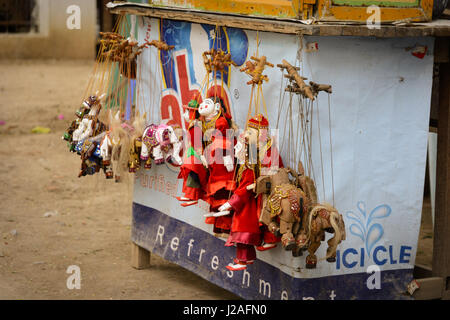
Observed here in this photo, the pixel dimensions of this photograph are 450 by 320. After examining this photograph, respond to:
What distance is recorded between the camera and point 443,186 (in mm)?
4938

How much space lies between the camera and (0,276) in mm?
5949

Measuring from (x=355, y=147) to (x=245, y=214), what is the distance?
0.78 metres

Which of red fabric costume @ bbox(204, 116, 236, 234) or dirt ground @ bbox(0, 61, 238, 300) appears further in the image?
dirt ground @ bbox(0, 61, 238, 300)

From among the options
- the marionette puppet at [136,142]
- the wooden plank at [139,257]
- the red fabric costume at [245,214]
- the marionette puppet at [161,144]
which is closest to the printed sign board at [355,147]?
the red fabric costume at [245,214]

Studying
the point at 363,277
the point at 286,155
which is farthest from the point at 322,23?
the point at 363,277

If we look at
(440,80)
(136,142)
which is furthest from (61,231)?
(440,80)

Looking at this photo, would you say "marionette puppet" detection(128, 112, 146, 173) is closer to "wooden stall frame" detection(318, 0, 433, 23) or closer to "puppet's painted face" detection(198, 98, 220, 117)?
"puppet's painted face" detection(198, 98, 220, 117)

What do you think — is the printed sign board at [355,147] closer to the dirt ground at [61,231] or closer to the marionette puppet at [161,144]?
the marionette puppet at [161,144]

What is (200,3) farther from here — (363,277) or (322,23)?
(363,277)

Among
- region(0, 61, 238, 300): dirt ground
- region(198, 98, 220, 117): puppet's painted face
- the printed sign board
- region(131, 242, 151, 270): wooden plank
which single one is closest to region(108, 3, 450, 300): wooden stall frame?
the printed sign board

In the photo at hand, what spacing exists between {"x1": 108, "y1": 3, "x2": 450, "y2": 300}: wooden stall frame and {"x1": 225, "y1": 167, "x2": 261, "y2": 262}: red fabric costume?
2.94ft

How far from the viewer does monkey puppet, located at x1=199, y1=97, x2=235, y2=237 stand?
14.8ft
